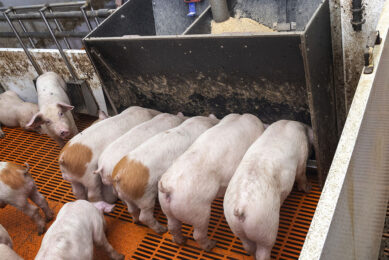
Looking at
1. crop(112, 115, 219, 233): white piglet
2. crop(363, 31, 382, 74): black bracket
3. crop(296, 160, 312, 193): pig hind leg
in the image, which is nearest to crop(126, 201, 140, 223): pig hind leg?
crop(112, 115, 219, 233): white piglet

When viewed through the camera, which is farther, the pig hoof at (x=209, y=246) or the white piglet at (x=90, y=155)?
the white piglet at (x=90, y=155)

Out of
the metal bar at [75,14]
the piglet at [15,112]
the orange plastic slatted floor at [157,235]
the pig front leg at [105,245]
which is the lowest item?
the orange plastic slatted floor at [157,235]

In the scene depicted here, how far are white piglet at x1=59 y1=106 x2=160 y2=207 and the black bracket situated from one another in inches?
64.9

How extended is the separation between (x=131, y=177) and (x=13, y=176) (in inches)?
38.3

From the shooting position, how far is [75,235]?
2115mm

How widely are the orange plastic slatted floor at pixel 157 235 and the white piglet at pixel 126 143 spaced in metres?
0.37

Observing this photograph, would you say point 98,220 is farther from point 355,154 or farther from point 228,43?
point 355,154

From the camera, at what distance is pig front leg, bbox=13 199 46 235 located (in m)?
2.66

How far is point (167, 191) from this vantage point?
2.03 metres

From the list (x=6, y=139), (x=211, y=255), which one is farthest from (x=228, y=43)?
(x=6, y=139)

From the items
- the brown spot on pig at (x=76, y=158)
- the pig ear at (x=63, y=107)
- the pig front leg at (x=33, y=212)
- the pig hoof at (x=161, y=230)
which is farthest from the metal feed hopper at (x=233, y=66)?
the pig front leg at (x=33, y=212)

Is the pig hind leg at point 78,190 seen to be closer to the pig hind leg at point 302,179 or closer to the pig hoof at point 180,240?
the pig hoof at point 180,240

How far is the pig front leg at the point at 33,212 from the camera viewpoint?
105 inches

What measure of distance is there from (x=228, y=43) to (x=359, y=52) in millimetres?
1059
